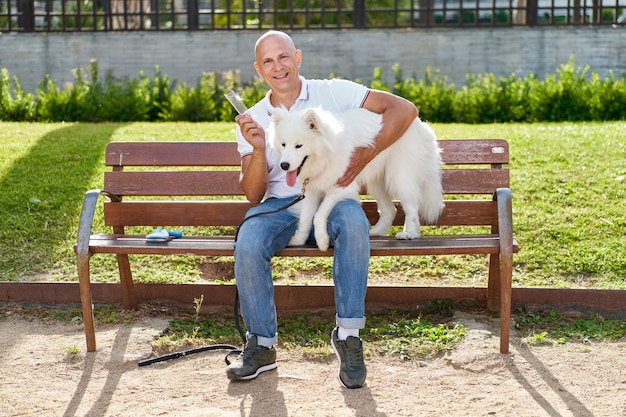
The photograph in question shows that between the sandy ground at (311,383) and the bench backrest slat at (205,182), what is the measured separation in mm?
711

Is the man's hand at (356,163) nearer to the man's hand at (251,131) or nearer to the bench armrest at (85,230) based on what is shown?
the man's hand at (251,131)

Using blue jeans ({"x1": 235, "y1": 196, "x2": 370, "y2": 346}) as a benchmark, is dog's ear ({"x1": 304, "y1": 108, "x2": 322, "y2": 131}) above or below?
above

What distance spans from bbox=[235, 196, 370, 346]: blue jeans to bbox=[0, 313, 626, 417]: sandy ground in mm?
286

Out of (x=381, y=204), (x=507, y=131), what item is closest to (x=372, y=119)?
(x=381, y=204)

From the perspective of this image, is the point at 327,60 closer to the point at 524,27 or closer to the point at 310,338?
the point at 524,27

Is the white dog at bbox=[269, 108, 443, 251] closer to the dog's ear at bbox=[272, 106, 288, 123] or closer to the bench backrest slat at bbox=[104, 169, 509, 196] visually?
the dog's ear at bbox=[272, 106, 288, 123]

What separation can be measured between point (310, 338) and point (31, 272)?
203 centimetres

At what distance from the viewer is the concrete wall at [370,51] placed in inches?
494

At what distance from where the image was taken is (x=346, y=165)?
4152 millimetres

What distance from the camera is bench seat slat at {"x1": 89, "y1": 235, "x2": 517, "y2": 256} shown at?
4023 millimetres

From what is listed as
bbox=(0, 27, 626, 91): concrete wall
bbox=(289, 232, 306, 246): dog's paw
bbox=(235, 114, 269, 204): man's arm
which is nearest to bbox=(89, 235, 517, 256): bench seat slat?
bbox=(289, 232, 306, 246): dog's paw

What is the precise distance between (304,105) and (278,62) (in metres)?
0.28

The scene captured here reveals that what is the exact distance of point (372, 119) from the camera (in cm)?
430

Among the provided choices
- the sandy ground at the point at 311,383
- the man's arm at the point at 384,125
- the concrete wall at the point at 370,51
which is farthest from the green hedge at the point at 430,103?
the sandy ground at the point at 311,383
